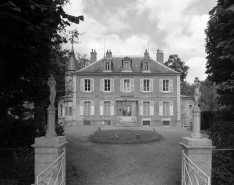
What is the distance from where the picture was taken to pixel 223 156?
6.10m

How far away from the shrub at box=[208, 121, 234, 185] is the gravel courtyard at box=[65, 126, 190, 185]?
1.37m

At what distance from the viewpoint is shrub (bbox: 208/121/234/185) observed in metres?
5.76

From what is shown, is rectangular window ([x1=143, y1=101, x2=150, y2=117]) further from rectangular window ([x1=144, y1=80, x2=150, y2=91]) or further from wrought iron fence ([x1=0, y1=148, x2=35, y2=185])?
wrought iron fence ([x1=0, y1=148, x2=35, y2=185])

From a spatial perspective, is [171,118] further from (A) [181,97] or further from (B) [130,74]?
(B) [130,74]

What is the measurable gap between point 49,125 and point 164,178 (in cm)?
400

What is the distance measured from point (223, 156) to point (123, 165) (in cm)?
339

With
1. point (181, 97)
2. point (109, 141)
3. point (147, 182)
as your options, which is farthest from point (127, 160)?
point (181, 97)

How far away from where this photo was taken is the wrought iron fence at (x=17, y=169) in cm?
590

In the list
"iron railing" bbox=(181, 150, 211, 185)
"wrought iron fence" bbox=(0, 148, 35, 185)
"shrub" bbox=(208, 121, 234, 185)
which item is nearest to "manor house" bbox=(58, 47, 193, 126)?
"shrub" bbox=(208, 121, 234, 185)

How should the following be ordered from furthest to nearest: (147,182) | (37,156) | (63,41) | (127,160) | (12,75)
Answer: (127,160)
(63,41)
(147,182)
(12,75)
(37,156)

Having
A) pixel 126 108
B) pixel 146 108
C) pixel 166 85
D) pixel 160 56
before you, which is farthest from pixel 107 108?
pixel 160 56

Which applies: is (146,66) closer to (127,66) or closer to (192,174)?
(127,66)

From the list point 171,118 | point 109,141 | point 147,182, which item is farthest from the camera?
point 171,118

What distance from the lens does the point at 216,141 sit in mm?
6531
